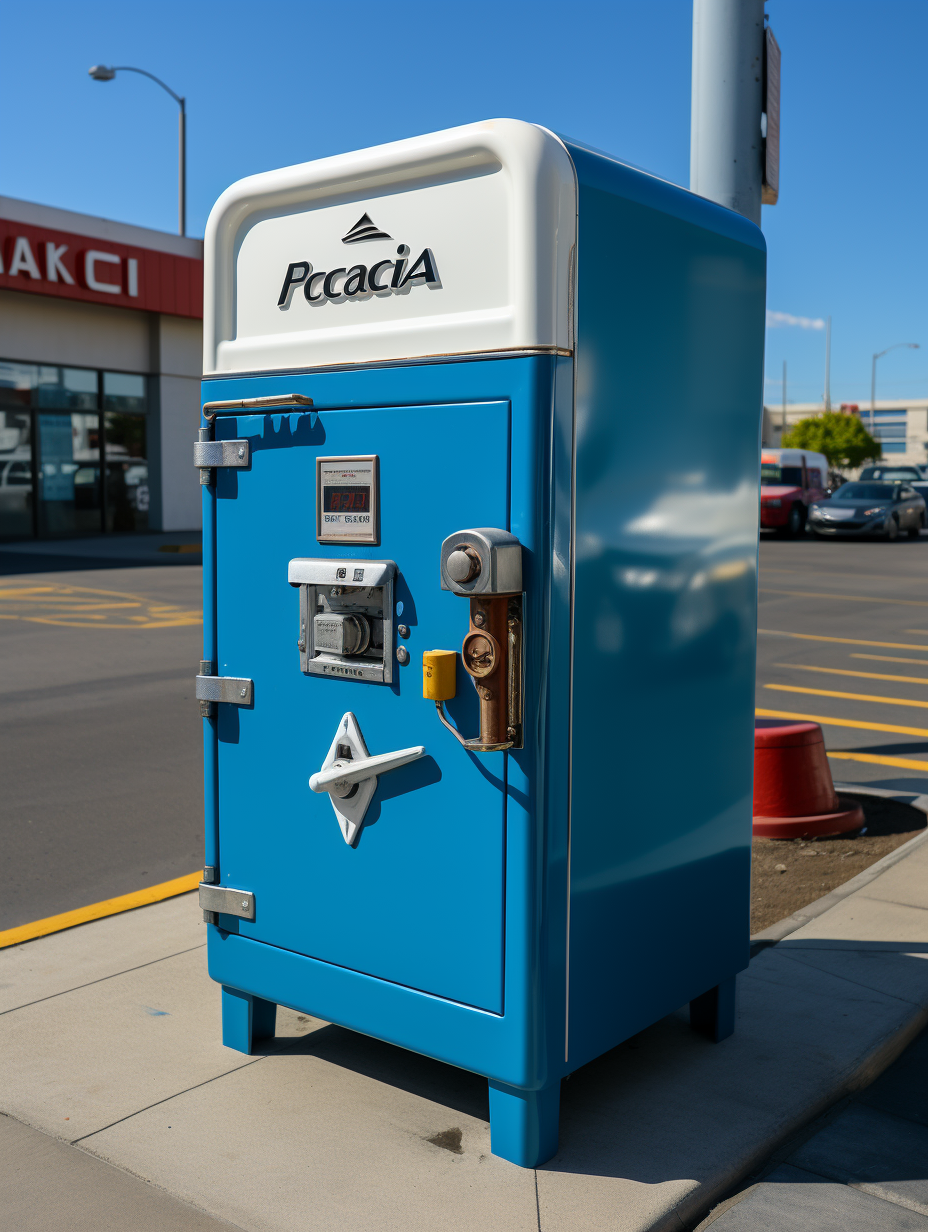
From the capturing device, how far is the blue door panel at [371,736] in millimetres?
2814

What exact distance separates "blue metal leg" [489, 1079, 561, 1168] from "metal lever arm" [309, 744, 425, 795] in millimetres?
783

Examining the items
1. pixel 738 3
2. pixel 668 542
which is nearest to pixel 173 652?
pixel 738 3

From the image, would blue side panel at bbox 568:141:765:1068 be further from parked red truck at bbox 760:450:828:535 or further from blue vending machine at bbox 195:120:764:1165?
parked red truck at bbox 760:450:828:535

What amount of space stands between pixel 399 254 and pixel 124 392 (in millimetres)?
24301

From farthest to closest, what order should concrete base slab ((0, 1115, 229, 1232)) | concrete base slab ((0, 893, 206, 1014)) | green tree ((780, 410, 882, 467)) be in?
green tree ((780, 410, 882, 467)), concrete base slab ((0, 893, 206, 1014)), concrete base slab ((0, 1115, 229, 1232))

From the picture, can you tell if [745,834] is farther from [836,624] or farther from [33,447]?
[33,447]

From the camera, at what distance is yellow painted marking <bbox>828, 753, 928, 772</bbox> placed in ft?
23.6

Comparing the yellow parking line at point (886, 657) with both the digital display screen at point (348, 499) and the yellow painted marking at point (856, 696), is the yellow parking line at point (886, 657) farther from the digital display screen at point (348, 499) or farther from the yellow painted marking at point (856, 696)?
the digital display screen at point (348, 499)

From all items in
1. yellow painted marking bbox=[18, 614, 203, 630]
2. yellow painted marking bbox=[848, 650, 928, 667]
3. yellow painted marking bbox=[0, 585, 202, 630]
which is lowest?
yellow painted marking bbox=[848, 650, 928, 667]

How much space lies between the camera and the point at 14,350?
2314 cm

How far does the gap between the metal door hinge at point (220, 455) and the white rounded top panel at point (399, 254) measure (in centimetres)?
21

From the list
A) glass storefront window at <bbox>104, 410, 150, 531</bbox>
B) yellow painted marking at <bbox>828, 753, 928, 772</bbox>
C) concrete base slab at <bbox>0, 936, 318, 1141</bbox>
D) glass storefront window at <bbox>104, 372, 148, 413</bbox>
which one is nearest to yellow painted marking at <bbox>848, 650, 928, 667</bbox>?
yellow painted marking at <bbox>828, 753, 928, 772</bbox>

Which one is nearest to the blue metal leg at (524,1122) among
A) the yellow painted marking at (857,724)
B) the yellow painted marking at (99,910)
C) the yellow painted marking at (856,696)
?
the yellow painted marking at (99,910)

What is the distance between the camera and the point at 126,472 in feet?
85.3
